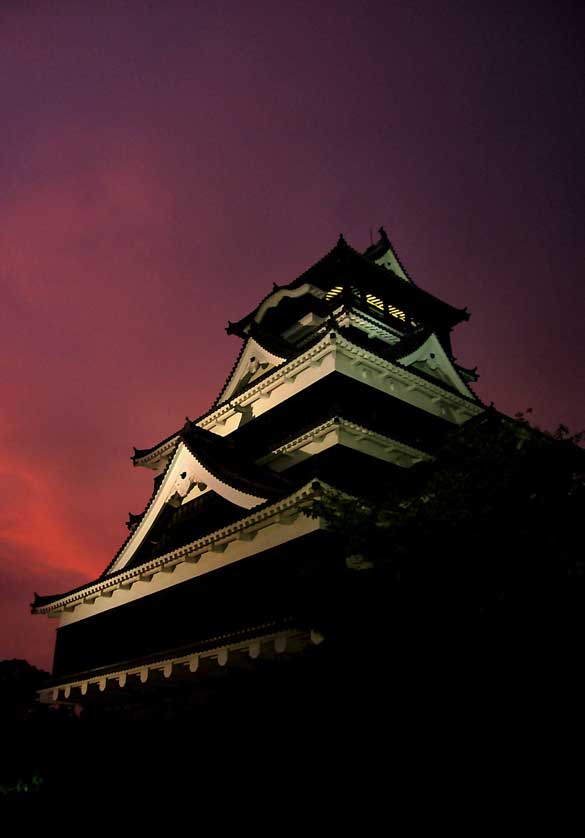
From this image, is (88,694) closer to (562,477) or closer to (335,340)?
(335,340)

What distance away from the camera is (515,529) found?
790 centimetres

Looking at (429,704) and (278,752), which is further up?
(429,704)

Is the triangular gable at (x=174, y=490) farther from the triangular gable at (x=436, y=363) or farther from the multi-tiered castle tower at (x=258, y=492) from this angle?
the triangular gable at (x=436, y=363)

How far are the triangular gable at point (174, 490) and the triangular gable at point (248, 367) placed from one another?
3828 millimetres

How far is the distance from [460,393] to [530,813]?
14216 millimetres

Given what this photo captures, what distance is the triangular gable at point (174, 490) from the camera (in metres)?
15.8

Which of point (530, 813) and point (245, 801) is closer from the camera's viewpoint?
point (530, 813)

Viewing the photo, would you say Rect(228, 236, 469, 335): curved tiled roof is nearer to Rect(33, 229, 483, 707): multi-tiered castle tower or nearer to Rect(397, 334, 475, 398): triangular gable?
Rect(33, 229, 483, 707): multi-tiered castle tower

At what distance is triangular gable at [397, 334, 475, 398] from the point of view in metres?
19.3

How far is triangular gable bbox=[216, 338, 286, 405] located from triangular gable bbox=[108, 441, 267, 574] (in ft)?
12.6

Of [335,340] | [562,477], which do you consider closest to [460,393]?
[335,340]

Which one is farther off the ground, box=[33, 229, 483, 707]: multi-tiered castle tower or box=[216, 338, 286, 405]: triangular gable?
box=[216, 338, 286, 405]: triangular gable

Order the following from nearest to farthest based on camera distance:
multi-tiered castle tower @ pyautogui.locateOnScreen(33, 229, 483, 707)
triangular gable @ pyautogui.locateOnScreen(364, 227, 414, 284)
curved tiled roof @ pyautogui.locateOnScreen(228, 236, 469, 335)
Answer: multi-tiered castle tower @ pyautogui.locateOnScreen(33, 229, 483, 707)
curved tiled roof @ pyautogui.locateOnScreen(228, 236, 469, 335)
triangular gable @ pyautogui.locateOnScreen(364, 227, 414, 284)

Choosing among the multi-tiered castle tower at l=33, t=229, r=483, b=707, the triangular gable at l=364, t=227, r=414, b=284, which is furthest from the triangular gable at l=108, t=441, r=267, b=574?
the triangular gable at l=364, t=227, r=414, b=284
